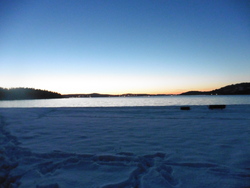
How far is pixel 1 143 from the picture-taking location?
689 centimetres

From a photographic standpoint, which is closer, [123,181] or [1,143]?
[123,181]

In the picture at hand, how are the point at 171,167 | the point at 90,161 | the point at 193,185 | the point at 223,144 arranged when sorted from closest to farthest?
the point at 193,185 < the point at 171,167 < the point at 90,161 < the point at 223,144

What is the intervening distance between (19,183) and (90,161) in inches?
71.9

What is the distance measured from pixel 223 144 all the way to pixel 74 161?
560 centimetres

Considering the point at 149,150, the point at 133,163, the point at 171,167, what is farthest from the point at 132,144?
the point at 171,167

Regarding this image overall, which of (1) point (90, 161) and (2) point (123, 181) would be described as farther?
(1) point (90, 161)

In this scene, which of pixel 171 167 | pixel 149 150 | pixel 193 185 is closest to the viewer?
pixel 193 185

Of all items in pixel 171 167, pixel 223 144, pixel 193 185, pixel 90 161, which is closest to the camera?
pixel 193 185

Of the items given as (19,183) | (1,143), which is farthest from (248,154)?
(1,143)

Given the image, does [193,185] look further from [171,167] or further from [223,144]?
[223,144]

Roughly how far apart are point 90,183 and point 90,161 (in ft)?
4.00

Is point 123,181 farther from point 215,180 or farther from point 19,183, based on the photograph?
point 19,183

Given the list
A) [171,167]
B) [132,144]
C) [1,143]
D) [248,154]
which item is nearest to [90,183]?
[171,167]

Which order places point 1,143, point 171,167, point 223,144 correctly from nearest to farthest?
point 171,167 → point 223,144 → point 1,143
